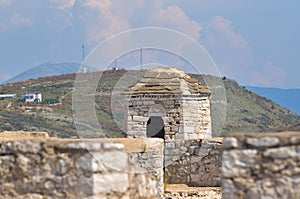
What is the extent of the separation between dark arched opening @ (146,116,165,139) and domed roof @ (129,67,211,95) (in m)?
0.95

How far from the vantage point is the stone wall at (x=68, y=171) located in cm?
770

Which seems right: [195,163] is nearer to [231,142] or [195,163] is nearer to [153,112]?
[153,112]

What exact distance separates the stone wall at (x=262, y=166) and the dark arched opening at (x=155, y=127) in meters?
15.6

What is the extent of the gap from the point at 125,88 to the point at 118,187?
15936 millimetres

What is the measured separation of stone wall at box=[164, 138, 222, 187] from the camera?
2095 centimetres

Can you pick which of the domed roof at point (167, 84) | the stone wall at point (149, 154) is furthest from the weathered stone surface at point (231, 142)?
the domed roof at point (167, 84)

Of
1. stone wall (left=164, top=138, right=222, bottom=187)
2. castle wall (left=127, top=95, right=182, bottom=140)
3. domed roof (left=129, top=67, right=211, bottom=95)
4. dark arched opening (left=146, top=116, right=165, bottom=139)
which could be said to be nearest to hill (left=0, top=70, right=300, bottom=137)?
→ dark arched opening (left=146, top=116, right=165, bottom=139)

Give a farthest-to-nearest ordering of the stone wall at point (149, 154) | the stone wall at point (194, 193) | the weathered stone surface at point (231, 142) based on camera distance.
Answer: the stone wall at point (194, 193), the stone wall at point (149, 154), the weathered stone surface at point (231, 142)

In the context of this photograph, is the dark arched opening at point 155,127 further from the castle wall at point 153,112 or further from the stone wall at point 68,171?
the stone wall at point 68,171

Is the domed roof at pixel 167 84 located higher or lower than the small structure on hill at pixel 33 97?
lower

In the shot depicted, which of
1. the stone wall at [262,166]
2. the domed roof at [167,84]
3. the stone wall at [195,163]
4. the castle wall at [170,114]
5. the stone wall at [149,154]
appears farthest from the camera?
the domed roof at [167,84]

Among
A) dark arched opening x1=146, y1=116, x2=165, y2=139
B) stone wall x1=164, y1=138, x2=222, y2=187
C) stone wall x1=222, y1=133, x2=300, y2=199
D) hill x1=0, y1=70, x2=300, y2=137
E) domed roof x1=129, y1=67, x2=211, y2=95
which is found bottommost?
stone wall x1=222, y1=133, x2=300, y2=199

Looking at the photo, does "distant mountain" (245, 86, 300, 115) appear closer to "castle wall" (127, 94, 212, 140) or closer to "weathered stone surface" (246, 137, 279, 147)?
"castle wall" (127, 94, 212, 140)

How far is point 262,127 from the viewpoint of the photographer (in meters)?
72.2
